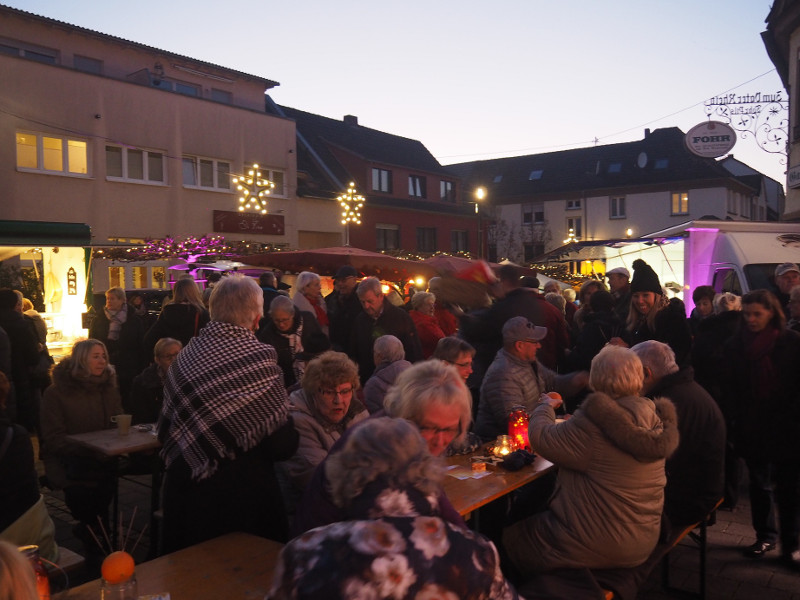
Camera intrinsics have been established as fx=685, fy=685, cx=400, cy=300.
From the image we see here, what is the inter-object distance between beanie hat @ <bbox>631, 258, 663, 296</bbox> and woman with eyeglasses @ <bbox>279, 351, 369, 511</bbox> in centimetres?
365

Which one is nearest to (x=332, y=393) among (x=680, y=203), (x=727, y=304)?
(x=727, y=304)

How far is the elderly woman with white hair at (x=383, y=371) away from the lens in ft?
16.8

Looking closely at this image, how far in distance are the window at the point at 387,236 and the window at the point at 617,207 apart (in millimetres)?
18233

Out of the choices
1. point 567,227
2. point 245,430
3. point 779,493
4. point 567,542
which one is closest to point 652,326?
point 779,493

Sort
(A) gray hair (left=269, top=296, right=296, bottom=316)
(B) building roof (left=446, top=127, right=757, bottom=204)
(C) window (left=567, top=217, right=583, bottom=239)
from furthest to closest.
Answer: (C) window (left=567, top=217, right=583, bottom=239) < (B) building roof (left=446, top=127, right=757, bottom=204) < (A) gray hair (left=269, top=296, right=296, bottom=316)

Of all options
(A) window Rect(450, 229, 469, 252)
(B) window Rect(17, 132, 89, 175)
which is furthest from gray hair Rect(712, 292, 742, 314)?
(A) window Rect(450, 229, 469, 252)

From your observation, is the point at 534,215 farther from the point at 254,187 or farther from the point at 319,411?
the point at 319,411

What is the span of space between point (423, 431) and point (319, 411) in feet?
3.71

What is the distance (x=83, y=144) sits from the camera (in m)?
19.2

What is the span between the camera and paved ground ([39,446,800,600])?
181 inches

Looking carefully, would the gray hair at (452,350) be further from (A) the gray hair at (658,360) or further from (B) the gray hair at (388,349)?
(A) the gray hair at (658,360)

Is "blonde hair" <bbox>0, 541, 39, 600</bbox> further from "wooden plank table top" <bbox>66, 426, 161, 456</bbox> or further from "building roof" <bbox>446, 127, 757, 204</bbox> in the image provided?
"building roof" <bbox>446, 127, 757, 204</bbox>

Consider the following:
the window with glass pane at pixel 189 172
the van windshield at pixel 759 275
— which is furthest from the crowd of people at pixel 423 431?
the window with glass pane at pixel 189 172

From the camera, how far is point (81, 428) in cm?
532
